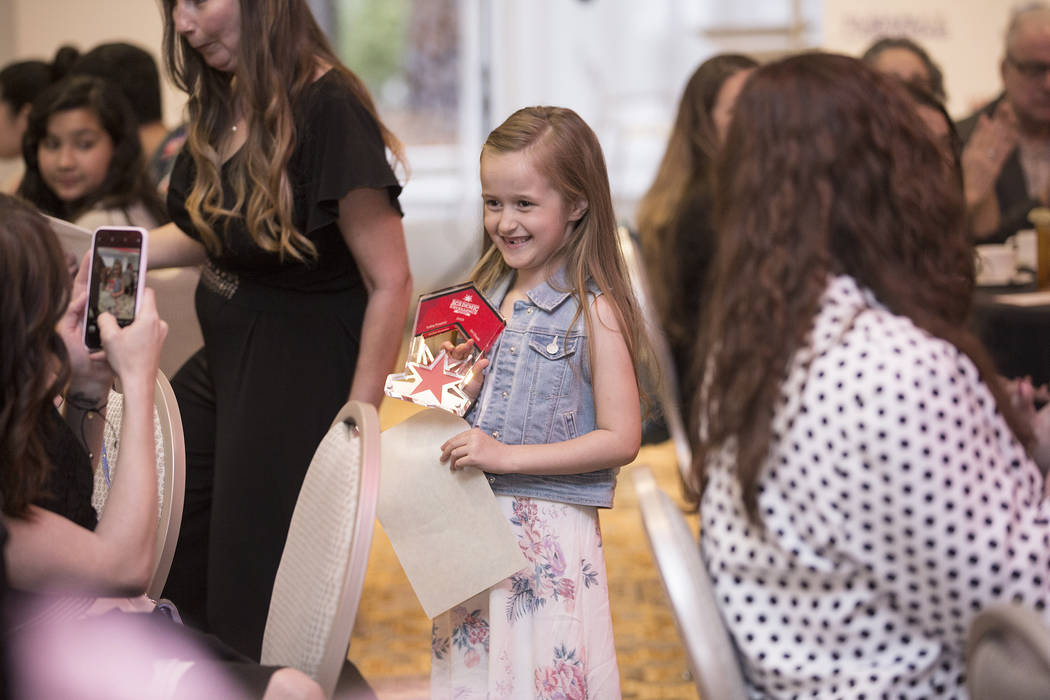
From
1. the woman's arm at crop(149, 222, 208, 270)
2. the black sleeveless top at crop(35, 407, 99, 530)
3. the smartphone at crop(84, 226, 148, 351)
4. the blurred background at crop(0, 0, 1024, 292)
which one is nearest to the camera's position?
Answer: the black sleeveless top at crop(35, 407, 99, 530)

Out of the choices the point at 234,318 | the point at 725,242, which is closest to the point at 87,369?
the point at 234,318

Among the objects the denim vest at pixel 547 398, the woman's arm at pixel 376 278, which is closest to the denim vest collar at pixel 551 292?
the denim vest at pixel 547 398

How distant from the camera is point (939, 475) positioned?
1039mm

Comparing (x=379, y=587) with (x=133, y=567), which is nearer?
(x=133, y=567)

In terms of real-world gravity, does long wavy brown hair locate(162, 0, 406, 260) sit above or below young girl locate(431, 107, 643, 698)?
above

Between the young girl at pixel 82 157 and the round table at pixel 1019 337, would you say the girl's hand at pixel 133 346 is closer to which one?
the young girl at pixel 82 157

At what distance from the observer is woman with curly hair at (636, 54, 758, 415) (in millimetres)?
2996

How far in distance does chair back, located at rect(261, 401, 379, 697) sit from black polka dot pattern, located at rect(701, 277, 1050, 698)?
15.6 inches

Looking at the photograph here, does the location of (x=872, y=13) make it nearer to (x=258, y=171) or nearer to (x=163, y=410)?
(x=258, y=171)

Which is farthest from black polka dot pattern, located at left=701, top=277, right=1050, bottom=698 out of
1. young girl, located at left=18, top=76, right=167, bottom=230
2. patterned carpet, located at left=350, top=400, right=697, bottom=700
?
young girl, located at left=18, top=76, right=167, bottom=230

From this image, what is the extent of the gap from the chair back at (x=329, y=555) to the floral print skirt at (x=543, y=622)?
372 mm

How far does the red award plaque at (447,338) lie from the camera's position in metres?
1.62

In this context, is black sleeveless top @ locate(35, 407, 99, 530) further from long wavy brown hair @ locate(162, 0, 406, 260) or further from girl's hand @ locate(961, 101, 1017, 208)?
girl's hand @ locate(961, 101, 1017, 208)

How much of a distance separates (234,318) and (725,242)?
112 centimetres
